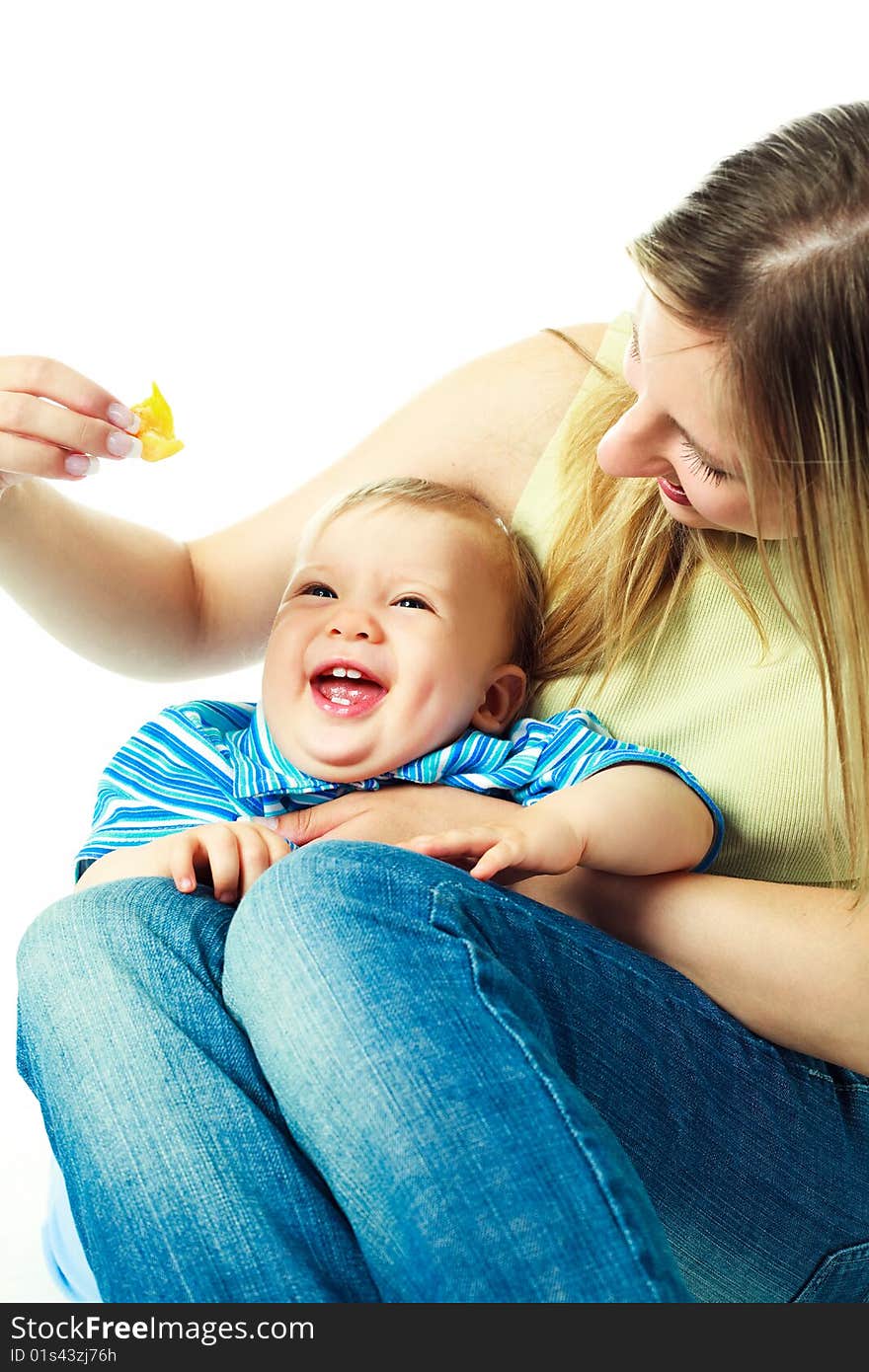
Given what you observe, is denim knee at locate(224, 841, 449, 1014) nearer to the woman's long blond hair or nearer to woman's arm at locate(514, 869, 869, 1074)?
woman's arm at locate(514, 869, 869, 1074)

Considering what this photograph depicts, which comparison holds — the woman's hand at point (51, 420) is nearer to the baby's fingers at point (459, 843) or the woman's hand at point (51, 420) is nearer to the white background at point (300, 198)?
the baby's fingers at point (459, 843)

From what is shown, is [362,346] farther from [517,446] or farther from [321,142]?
[517,446]

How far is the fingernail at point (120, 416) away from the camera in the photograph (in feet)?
3.71

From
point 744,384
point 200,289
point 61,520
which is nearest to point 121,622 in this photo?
point 61,520

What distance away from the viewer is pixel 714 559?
1.27 metres

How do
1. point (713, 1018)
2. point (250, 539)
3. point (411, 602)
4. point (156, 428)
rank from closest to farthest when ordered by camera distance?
1. point (713, 1018)
2. point (156, 428)
3. point (411, 602)
4. point (250, 539)

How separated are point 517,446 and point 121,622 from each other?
17.3 inches

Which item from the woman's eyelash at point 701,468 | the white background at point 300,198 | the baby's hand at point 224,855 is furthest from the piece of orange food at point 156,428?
the white background at point 300,198

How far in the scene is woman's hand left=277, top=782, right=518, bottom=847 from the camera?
1183 mm

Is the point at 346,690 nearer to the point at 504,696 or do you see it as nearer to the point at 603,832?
the point at 504,696

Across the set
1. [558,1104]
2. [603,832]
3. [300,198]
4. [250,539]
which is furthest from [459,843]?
[300,198]

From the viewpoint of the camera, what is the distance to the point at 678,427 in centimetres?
105

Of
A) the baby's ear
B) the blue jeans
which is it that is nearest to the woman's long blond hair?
the blue jeans

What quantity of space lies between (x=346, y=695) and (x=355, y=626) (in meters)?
0.06
